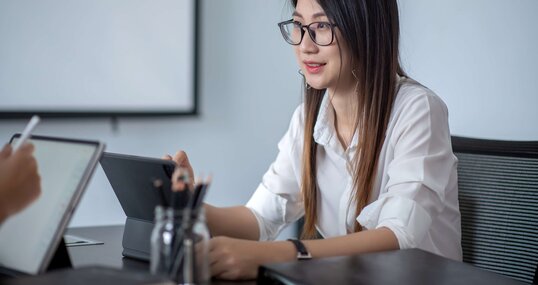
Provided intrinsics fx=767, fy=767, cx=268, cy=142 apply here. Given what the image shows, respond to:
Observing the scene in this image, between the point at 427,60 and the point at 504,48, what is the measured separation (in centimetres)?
35

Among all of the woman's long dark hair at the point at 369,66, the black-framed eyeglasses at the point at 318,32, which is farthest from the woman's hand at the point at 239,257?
the black-framed eyeglasses at the point at 318,32

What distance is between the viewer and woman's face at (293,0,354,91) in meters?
1.78

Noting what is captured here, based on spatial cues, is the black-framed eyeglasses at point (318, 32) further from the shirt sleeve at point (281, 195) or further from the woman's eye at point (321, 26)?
the shirt sleeve at point (281, 195)

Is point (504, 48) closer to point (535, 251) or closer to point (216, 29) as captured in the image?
point (535, 251)

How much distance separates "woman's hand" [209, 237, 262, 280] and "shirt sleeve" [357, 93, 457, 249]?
14.4 inches

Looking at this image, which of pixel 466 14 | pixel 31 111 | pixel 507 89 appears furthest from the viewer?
pixel 31 111

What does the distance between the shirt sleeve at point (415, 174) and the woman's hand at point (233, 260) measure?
0.36 metres

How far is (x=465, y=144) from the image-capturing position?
1830 millimetres

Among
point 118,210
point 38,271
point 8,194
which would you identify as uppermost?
point 8,194

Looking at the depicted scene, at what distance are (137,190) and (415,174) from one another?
0.59 meters

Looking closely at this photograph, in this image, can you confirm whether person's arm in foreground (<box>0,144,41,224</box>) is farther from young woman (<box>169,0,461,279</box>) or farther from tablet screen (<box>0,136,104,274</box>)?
young woman (<box>169,0,461,279</box>)

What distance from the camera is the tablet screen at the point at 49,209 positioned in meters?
1.07

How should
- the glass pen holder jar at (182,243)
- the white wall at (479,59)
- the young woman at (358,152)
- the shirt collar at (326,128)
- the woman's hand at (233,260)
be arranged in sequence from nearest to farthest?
the glass pen holder jar at (182,243) → the woman's hand at (233,260) → the young woman at (358,152) → the shirt collar at (326,128) → the white wall at (479,59)

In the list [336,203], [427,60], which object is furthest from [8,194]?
[427,60]
